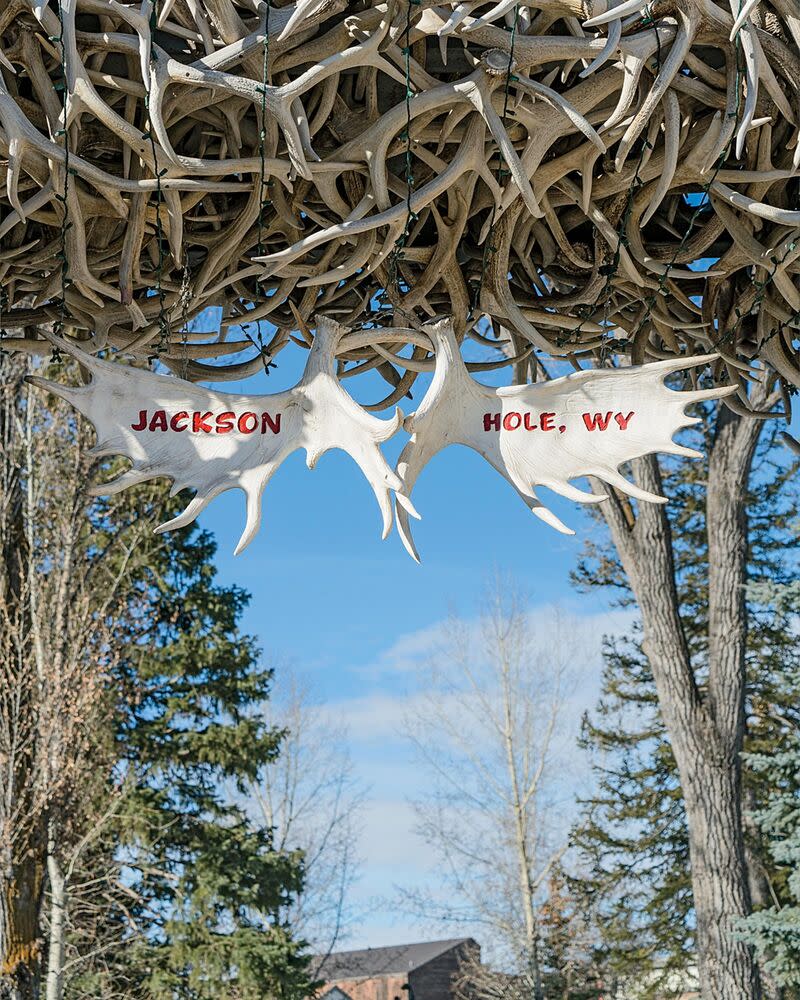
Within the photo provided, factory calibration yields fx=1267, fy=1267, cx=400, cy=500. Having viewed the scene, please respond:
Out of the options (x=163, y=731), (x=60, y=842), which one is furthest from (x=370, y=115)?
(x=163, y=731)

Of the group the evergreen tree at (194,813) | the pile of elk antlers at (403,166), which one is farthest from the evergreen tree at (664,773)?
the pile of elk antlers at (403,166)

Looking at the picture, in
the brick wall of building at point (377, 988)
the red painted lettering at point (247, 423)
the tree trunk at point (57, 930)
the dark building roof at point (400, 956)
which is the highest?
the red painted lettering at point (247, 423)

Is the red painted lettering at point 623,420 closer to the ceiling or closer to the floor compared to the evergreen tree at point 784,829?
closer to the ceiling

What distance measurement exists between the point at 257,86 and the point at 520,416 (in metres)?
0.34

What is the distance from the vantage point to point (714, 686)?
5852mm

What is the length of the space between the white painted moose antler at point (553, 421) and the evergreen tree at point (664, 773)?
9.24m

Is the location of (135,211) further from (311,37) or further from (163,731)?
(163,731)

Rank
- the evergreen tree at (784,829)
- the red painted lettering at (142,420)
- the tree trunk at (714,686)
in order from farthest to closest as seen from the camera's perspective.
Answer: the evergreen tree at (784,829) → the tree trunk at (714,686) → the red painted lettering at (142,420)

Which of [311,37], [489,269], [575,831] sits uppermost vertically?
[311,37]

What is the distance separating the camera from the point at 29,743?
663 centimetres

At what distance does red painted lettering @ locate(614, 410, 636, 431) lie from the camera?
1.06 meters

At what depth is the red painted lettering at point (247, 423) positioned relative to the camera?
3.47 ft

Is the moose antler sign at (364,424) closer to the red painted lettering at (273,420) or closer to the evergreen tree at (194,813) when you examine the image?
the red painted lettering at (273,420)

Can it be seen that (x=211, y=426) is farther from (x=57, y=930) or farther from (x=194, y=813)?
(x=194, y=813)
